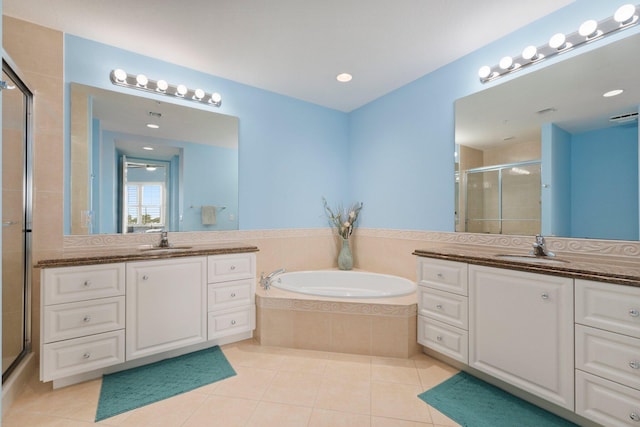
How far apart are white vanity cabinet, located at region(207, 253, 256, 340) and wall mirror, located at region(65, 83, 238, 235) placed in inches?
21.3

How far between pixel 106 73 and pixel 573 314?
347 cm

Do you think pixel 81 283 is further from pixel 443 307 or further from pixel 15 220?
pixel 443 307

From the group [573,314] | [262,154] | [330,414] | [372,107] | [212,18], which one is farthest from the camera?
[372,107]

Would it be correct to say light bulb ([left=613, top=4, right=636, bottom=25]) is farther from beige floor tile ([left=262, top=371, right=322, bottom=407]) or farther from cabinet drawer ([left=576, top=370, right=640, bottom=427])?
beige floor tile ([left=262, top=371, right=322, bottom=407])

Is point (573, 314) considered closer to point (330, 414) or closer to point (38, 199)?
point (330, 414)

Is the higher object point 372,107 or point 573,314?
point 372,107

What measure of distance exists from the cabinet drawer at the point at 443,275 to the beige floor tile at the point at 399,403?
673 mm

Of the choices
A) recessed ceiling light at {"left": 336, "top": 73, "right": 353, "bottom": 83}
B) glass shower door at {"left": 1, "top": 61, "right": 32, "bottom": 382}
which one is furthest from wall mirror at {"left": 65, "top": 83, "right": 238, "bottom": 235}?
recessed ceiling light at {"left": 336, "top": 73, "right": 353, "bottom": 83}

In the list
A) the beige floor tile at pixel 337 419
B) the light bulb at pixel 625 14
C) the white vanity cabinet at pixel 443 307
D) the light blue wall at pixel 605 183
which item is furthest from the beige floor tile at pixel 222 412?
the light bulb at pixel 625 14

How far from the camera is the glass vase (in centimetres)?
334

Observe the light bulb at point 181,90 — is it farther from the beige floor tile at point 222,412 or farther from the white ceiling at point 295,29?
the beige floor tile at point 222,412

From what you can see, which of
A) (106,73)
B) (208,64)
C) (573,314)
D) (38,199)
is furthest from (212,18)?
(573,314)

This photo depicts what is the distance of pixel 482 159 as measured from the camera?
2371 millimetres

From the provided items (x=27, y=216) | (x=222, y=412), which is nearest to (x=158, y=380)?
(x=222, y=412)
